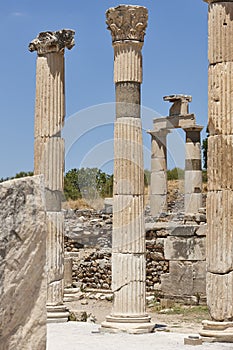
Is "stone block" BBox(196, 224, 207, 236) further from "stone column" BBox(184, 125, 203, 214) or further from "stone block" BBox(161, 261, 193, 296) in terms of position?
"stone column" BBox(184, 125, 203, 214)

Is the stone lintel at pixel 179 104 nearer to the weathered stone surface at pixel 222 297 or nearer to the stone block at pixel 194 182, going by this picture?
the stone block at pixel 194 182

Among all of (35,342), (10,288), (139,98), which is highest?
(139,98)

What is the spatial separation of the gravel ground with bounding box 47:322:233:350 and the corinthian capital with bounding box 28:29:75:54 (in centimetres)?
664

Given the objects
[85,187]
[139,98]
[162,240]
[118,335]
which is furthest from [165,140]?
[85,187]

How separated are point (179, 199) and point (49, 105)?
26.3 m

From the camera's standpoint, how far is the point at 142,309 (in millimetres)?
15078

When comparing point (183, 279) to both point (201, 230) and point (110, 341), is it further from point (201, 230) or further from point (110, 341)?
point (110, 341)

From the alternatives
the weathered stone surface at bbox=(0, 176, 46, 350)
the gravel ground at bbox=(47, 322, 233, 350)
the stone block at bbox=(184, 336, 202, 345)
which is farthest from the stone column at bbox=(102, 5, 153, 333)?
the weathered stone surface at bbox=(0, 176, 46, 350)

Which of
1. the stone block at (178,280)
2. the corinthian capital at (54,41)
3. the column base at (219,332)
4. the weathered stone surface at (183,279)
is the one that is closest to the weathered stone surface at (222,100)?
the column base at (219,332)

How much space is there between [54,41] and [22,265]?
1233 centimetres

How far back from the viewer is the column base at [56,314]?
637 inches

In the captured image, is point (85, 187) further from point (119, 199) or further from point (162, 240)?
point (119, 199)

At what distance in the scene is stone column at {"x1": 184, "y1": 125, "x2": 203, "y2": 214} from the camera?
29.0m

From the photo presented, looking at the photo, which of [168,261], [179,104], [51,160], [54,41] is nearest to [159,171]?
[179,104]
